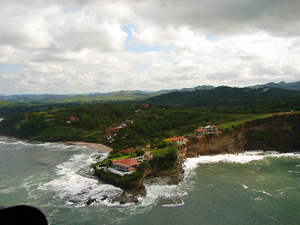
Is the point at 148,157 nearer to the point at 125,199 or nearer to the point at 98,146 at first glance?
the point at 125,199

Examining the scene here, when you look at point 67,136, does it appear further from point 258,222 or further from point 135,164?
point 258,222

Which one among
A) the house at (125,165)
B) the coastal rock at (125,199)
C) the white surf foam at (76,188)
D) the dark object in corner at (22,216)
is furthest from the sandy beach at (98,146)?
the dark object in corner at (22,216)

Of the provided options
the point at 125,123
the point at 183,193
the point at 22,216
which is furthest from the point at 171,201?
the point at 125,123

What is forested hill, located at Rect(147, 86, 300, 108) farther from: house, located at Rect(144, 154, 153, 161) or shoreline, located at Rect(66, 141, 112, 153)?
house, located at Rect(144, 154, 153, 161)

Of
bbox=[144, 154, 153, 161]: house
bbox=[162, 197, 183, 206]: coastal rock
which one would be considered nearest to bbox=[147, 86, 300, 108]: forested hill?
bbox=[144, 154, 153, 161]: house

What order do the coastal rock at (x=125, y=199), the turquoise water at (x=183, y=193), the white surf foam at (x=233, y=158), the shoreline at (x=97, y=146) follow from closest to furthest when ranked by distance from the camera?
1. the turquoise water at (x=183, y=193)
2. the coastal rock at (x=125, y=199)
3. the white surf foam at (x=233, y=158)
4. the shoreline at (x=97, y=146)

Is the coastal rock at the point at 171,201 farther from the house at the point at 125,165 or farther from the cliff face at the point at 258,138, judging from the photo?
the cliff face at the point at 258,138

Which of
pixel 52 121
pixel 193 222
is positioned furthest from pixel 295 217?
pixel 52 121
